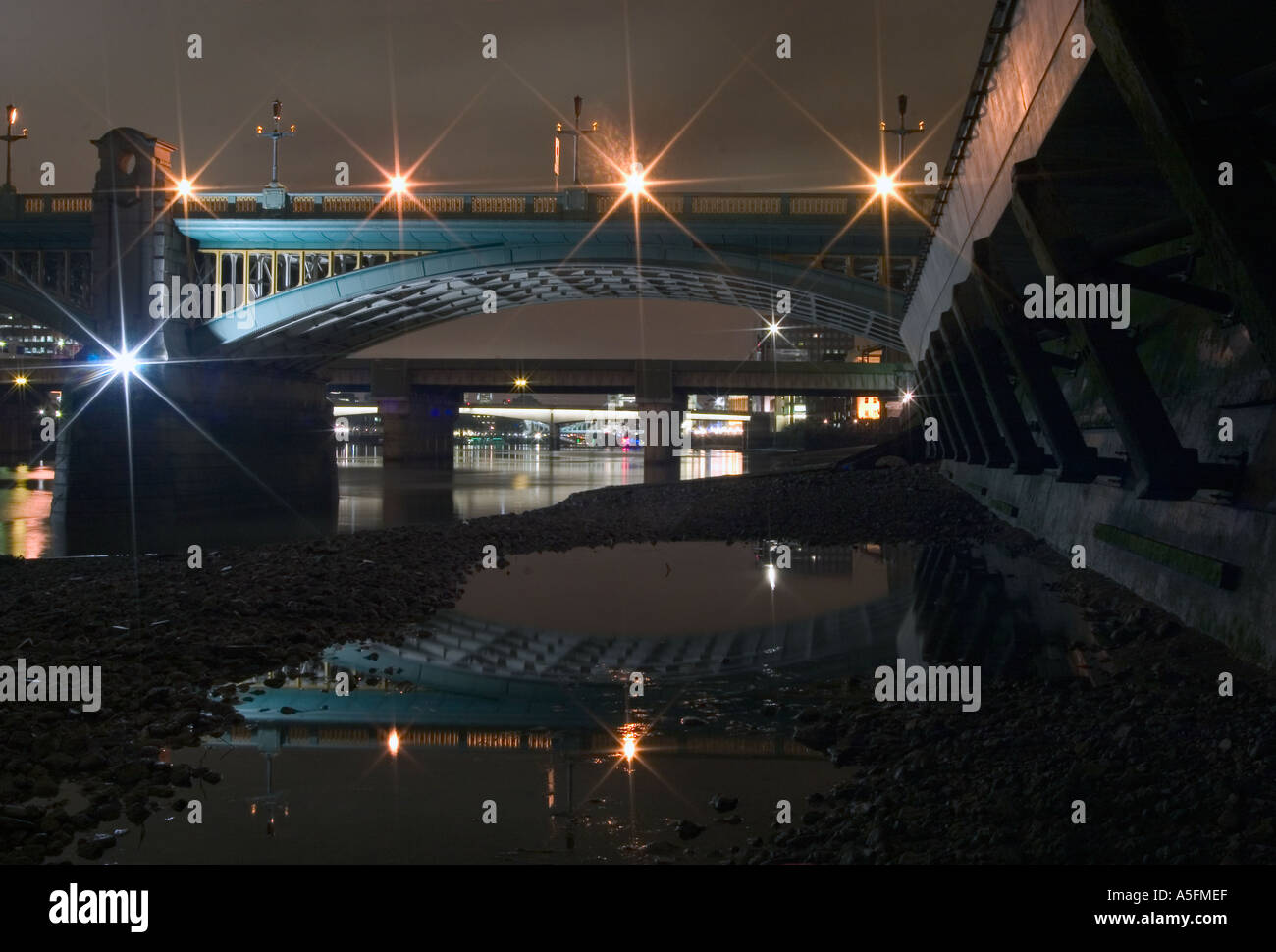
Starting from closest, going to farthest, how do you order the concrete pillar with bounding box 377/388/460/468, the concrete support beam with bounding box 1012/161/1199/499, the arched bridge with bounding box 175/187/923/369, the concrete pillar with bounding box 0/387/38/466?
1. the concrete support beam with bounding box 1012/161/1199/499
2. the arched bridge with bounding box 175/187/923/369
3. the concrete pillar with bounding box 377/388/460/468
4. the concrete pillar with bounding box 0/387/38/466

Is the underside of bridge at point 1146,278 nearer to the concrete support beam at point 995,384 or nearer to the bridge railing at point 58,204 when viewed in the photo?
the concrete support beam at point 995,384

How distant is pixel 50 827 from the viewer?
6801mm

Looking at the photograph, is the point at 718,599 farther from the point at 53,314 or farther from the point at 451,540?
the point at 53,314

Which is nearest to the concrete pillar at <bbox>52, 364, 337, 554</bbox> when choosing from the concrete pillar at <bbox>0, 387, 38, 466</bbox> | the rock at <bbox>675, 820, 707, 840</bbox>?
the rock at <bbox>675, 820, 707, 840</bbox>

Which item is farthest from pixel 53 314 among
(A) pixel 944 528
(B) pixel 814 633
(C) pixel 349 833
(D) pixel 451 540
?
(C) pixel 349 833

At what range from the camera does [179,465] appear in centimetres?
4141

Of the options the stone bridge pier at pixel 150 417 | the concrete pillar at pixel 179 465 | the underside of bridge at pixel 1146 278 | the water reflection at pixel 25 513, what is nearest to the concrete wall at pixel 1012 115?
the underside of bridge at pixel 1146 278

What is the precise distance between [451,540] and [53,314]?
30.7 meters

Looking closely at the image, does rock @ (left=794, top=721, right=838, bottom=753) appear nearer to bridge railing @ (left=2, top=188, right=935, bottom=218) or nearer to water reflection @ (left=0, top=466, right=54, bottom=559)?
water reflection @ (left=0, top=466, right=54, bottom=559)

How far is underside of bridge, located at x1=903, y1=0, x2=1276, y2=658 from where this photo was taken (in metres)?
7.32

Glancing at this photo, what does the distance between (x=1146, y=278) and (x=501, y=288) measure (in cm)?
4503

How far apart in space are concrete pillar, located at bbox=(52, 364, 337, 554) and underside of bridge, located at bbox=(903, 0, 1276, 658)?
25.0 m

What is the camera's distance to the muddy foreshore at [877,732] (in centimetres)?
575

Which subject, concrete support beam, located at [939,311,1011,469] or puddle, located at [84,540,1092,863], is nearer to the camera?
puddle, located at [84,540,1092,863]
